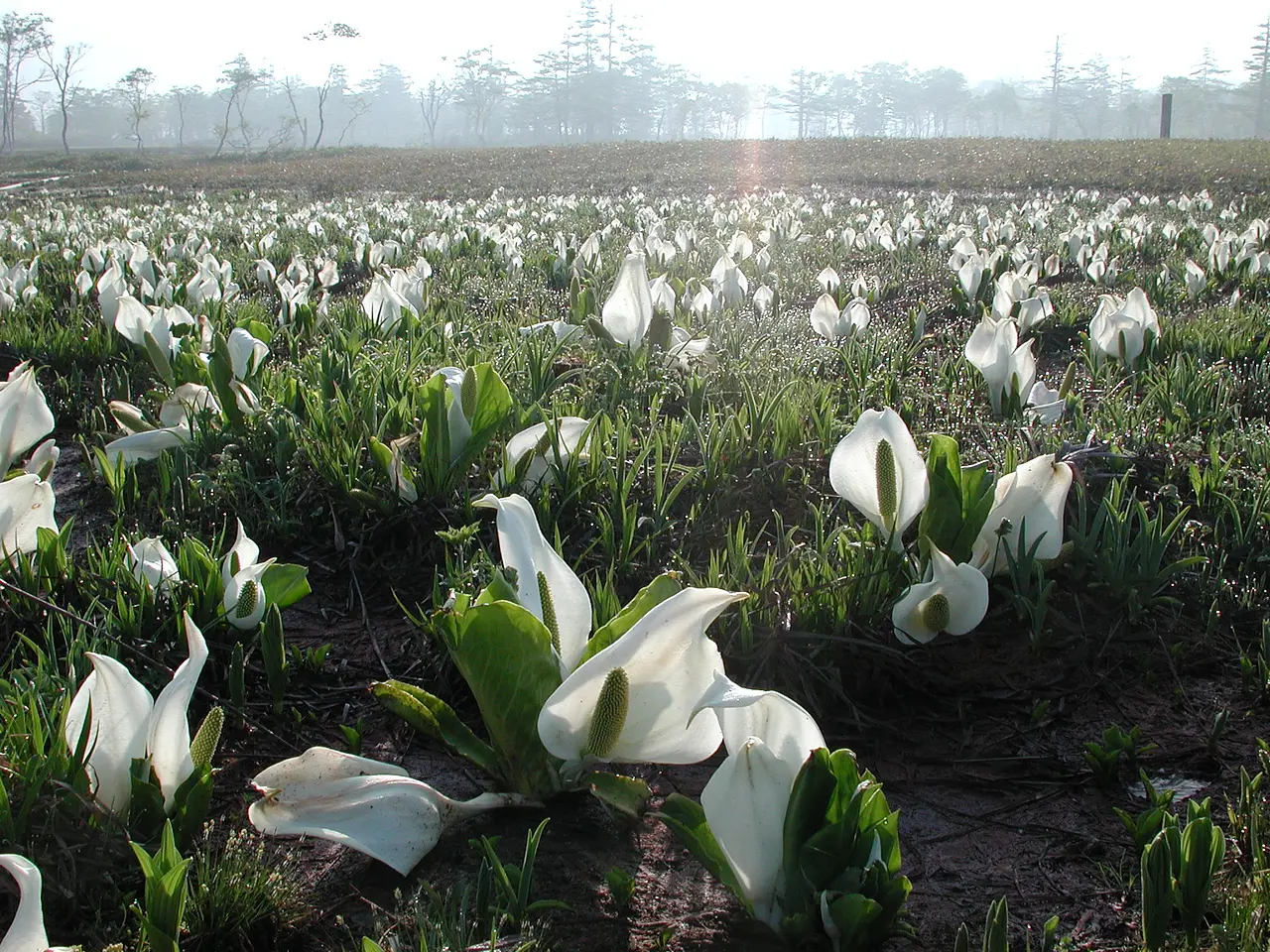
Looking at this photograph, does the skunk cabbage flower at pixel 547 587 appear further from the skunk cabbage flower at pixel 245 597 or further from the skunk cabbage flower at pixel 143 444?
the skunk cabbage flower at pixel 143 444

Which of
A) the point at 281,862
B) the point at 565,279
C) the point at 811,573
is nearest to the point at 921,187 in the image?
the point at 565,279

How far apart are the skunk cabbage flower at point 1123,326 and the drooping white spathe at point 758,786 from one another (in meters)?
2.63

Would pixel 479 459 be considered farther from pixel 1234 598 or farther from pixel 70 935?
pixel 1234 598

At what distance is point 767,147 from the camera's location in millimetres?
25734

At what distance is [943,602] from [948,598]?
0.04 ft

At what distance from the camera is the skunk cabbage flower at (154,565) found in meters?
1.81

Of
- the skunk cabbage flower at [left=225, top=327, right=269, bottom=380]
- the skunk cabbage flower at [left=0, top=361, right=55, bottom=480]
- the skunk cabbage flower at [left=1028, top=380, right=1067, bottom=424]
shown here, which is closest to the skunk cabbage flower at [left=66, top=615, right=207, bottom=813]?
the skunk cabbage flower at [left=0, top=361, right=55, bottom=480]

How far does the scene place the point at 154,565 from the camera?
1.81 meters

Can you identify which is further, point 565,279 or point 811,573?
point 565,279

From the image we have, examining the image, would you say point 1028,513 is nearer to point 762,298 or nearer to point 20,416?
point 20,416

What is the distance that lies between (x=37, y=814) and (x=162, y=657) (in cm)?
50

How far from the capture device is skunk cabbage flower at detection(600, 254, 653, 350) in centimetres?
271

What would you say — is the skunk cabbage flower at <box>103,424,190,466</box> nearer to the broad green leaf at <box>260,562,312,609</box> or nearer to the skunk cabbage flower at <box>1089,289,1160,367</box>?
the broad green leaf at <box>260,562,312,609</box>

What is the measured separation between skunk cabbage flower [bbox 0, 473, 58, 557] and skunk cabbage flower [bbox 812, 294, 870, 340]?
264 centimetres
